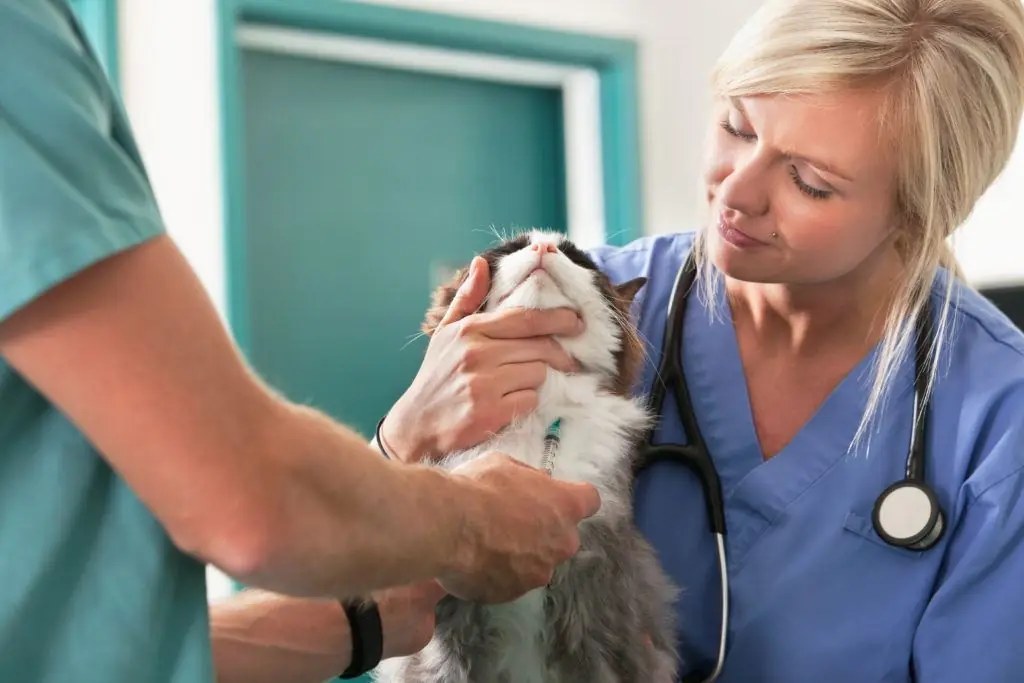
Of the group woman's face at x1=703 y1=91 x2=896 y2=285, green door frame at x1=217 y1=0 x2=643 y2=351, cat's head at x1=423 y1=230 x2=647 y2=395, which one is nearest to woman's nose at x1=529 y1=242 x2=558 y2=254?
cat's head at x1=423 y1=230 x2=647 y2=395

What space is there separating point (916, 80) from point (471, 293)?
60 centimetres

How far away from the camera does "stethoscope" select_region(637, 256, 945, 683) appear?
1171mm

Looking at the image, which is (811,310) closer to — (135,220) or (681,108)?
(135,220)

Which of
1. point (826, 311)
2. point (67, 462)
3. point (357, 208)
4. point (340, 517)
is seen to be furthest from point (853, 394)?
point (357, 208)

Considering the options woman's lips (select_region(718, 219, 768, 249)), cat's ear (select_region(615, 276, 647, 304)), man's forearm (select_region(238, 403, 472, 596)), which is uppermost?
man's forearm (select_region(238, 403, 472, 596))

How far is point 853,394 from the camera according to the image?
4.27 ft

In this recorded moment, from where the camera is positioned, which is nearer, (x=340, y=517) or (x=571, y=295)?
(x=340, y=517)

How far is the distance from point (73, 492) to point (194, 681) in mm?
148

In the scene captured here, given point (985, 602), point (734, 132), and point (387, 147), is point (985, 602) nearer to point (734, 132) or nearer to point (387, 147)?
point (734, 132)

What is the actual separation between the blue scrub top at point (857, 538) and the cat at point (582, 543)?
7 centimetres

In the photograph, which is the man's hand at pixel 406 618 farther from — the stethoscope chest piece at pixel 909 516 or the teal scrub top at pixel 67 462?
the stethoscope chest piece at pixel 909 516

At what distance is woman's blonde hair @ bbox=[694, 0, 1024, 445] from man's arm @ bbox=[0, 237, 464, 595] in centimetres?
82

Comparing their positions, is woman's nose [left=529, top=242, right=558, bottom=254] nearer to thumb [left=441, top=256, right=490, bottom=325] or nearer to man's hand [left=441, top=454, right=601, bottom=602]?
thumb [left=441, top=256, right=490, bottom=325]

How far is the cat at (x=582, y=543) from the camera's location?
110 centimetres
